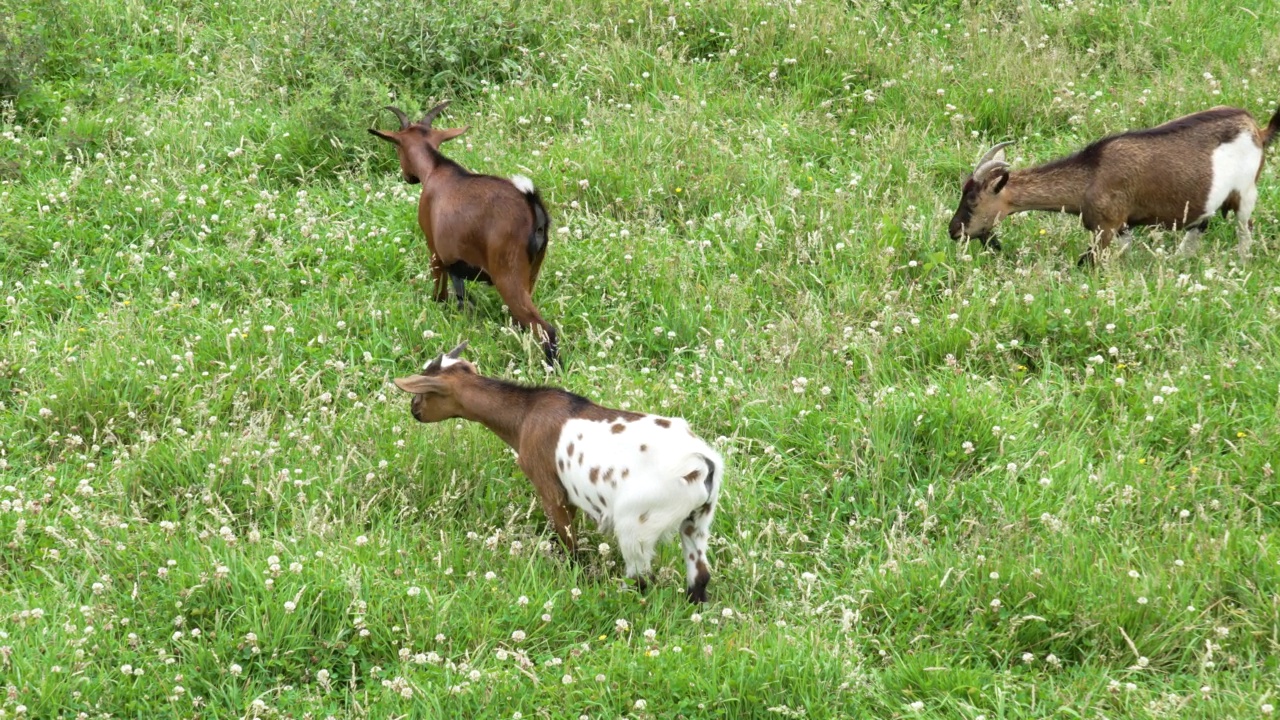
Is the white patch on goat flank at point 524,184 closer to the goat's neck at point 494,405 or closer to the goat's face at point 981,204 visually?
the goat's neck at point 494,405

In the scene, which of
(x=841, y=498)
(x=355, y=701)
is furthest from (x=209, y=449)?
(x=841, y=498)

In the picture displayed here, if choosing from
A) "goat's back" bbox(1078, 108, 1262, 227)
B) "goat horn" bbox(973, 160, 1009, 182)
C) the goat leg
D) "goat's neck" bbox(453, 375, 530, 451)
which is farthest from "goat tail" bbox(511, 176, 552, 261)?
"goat's back" bbox(1078, 108, 1262, 227)

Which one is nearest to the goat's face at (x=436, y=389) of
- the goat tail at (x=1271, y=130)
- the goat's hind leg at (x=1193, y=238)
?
the goat's hind leg at (x=1193, y=238)

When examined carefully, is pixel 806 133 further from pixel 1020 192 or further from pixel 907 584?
pixel 907 584

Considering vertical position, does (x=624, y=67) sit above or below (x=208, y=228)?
above

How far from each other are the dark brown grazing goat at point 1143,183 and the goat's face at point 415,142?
3104mm

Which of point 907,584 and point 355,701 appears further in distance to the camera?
point 907,584

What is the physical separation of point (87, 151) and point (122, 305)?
2149 mm

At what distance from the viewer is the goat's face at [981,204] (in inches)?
315

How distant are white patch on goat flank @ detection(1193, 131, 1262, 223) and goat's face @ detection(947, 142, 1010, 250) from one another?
3.78 ft

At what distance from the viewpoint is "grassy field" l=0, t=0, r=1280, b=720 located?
523 cm

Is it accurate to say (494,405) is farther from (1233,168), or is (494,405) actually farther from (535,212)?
(1233,168)

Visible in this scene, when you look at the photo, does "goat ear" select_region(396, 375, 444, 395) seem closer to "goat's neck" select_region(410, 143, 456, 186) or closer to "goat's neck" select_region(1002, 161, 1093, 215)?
"goat's neck" select_region(410, 143, 456, 186)

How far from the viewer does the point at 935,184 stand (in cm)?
894
